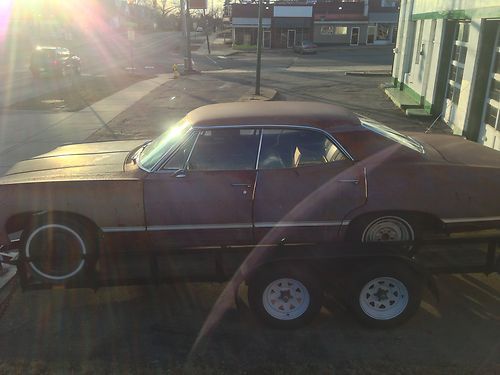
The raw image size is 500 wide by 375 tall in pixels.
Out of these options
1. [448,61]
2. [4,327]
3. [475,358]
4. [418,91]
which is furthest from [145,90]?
[475,358]

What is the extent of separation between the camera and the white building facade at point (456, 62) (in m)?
8.75

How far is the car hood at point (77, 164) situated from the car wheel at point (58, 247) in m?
0.44

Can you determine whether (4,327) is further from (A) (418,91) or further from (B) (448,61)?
(A) (418,91)

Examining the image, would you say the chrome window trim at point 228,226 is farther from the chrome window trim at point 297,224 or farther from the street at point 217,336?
the street at point 217,336

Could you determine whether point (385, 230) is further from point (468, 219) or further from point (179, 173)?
point (179, 173)

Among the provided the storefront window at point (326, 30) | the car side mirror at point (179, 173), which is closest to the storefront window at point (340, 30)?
the storefront window at point (326, 30)

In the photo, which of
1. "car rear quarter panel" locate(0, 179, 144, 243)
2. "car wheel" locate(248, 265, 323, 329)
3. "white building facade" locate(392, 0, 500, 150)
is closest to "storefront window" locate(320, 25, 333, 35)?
"white building facade" locate(392, 0, 500, 150)

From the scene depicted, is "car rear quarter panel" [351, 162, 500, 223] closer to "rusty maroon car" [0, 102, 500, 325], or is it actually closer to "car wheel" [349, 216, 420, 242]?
"rusty maroon car" [0, 102, 500, 325]

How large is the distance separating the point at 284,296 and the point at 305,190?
0.92 meters

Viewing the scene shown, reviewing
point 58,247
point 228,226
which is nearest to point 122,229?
point 58,247

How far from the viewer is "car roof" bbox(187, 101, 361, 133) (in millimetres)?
4051

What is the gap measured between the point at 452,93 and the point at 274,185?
29.9ft

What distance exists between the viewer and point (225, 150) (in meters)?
4.02

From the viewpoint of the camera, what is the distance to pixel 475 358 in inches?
132
